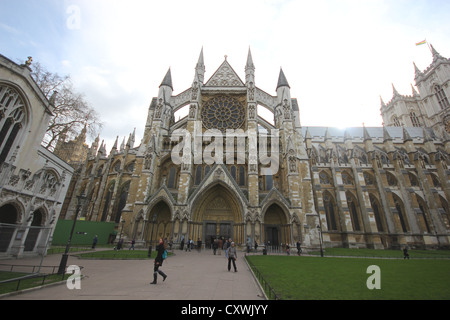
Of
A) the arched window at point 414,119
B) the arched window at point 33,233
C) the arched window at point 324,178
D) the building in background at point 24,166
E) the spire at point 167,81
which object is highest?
the arched window at point 414,119

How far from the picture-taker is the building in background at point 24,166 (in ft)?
35.8

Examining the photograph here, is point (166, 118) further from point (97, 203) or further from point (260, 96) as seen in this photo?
point (97, 203)

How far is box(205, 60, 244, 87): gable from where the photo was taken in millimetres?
28047

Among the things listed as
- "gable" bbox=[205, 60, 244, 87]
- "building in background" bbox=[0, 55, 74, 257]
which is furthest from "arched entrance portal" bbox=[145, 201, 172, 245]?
"gable" bbox=[205, 60, 244, 87]

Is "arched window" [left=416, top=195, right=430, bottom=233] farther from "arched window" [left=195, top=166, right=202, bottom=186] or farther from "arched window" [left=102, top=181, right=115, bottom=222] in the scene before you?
"arched window" [left=102, top=181, right=115, bottom=222]

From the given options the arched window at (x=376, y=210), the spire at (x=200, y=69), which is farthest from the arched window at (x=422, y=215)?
the spire at (x=200, y=69)

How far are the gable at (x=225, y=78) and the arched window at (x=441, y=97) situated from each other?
47014 millimetres

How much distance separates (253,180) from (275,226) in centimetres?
573

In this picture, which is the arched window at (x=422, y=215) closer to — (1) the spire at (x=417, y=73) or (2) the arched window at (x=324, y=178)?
(2) the arched window at (x=324, y=178)

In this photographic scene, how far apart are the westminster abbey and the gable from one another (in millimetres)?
146

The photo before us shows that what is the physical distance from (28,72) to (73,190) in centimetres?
2690

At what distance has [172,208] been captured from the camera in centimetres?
1998

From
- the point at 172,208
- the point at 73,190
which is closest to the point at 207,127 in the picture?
the point at 172,208

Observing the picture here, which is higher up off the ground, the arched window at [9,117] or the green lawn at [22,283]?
the arched window at [9,117]
